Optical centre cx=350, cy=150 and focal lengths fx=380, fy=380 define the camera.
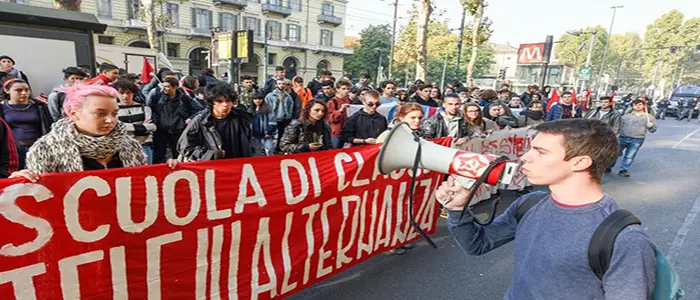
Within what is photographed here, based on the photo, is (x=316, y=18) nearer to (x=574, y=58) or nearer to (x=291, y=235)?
(x=291, y=235)

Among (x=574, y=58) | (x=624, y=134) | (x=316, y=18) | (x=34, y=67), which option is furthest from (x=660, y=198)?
(x=574, y=58)

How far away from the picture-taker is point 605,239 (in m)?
1.10

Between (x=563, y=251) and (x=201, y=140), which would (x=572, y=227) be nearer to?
(x=563, y=251)

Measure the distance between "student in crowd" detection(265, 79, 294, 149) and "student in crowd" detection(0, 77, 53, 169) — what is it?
3138mm

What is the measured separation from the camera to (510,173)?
134 centimetres

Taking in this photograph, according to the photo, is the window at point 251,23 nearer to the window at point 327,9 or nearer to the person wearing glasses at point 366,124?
the window at point 327,9

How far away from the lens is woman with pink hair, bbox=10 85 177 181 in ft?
6.56

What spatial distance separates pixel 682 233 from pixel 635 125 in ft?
12.2

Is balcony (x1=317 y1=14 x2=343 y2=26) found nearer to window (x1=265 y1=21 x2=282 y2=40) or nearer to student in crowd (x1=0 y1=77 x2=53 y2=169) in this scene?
window (x1=265 y1=21 x2=282 y2=40)

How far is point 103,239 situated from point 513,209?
1930 millimetres

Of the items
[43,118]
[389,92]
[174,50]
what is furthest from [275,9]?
[43,118]

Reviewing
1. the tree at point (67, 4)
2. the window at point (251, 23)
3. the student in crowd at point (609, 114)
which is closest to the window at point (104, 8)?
the window at point (251, 23)

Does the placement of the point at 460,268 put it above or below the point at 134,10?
below

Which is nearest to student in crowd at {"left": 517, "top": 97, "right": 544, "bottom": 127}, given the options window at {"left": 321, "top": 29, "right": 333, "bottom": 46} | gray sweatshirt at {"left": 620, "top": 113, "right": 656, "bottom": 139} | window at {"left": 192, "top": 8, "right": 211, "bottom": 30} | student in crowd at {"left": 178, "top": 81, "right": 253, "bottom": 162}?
gray sweatshirt at {"left": 620, "top": 113, "right": 656, "bottom": 139}
